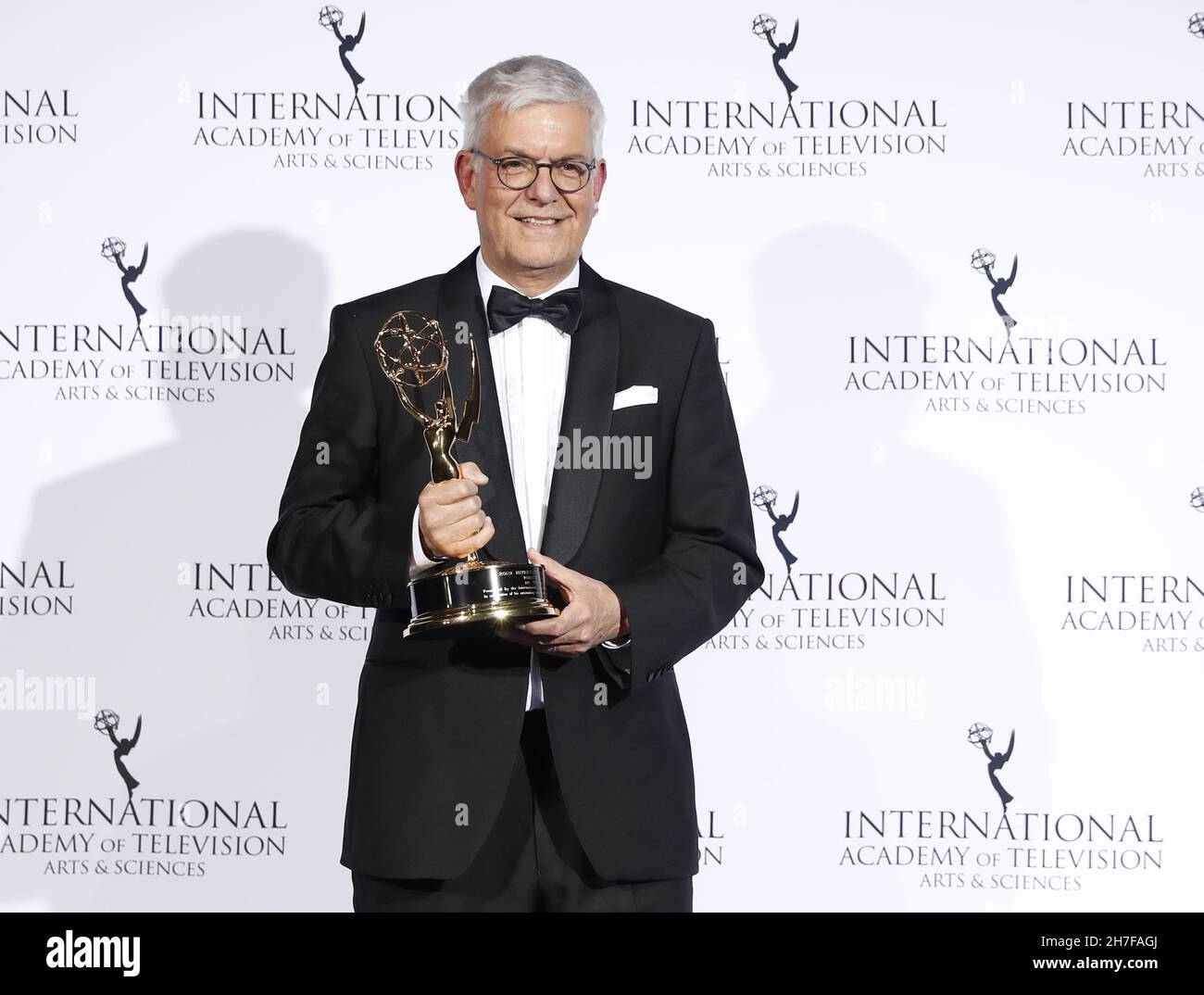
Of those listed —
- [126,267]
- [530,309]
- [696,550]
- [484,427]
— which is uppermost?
[126,267]

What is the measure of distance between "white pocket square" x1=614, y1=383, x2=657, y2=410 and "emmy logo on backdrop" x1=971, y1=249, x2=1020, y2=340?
1.58 metres

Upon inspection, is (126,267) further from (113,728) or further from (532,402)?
(532,402)

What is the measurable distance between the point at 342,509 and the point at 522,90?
0.72 m

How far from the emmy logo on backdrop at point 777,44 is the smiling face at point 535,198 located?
141 centimetres

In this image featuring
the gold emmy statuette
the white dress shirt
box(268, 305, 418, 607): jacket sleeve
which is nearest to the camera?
the gold emmy statuette

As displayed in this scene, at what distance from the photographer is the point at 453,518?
73.3 inches

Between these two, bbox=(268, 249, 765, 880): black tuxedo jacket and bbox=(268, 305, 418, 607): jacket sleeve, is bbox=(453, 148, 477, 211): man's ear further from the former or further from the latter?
bbox=(268, 305, 418, 607): jacket sleeve

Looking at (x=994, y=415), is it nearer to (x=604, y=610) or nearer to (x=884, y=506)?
(x=884, y=506)

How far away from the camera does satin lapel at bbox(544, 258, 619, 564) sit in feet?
6.81

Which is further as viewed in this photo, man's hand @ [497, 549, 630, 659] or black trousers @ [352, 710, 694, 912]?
black trousers @ [352, 710, 694, 912]

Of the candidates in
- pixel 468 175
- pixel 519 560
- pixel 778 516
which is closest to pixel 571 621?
pixel 519 560

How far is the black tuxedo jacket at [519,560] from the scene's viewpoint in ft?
6.61

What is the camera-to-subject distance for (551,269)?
2.24m

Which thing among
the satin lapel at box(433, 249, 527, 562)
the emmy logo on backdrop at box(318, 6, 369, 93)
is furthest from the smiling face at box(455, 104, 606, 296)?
the emmy logo on backdrop at box(318, 6, 369, 93)
